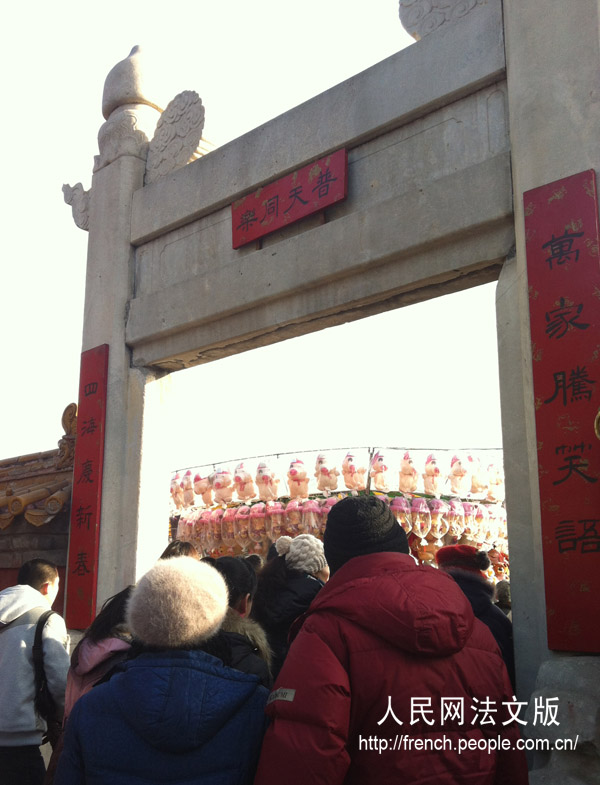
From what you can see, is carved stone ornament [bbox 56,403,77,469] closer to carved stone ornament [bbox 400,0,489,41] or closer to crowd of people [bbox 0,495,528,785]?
carved stone ornament [bbox 400,0,489,41]

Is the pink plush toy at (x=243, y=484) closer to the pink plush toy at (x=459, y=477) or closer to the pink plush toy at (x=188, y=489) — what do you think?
the pink plush toy at (x=188, y=489)

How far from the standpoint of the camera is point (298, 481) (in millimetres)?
15156

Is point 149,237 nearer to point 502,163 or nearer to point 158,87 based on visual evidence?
point 158,87

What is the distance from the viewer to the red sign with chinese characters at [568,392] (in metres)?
3.66

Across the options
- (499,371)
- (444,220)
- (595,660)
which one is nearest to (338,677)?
(595,660)

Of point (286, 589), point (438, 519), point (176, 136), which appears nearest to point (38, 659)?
point (286, 589)

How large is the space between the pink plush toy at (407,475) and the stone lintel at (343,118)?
8867 millimetres

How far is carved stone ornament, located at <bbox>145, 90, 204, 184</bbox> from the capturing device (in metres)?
6.73

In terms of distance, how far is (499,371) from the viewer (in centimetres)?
446

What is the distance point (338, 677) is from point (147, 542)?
15.6 feet

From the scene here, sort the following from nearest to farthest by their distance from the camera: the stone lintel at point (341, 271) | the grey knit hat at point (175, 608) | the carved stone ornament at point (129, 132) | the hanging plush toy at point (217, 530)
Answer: the grey knit hat at point (175, 608)
the stone lintel at point (341, 271)
the carved stone ornament at point (129, 132)
the hanging plush toy at point (217, 530)

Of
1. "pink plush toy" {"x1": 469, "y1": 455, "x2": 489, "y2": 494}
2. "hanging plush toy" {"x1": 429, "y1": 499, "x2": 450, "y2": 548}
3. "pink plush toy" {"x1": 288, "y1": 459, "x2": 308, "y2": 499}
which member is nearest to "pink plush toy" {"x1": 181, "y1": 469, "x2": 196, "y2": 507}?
"pink plush toy" {"x1": 288, "y1": 459, "x2": 308, "y2": 499}

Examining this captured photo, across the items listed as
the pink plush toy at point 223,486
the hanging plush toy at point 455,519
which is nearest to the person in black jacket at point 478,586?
the hanging plush toy at point 455,519

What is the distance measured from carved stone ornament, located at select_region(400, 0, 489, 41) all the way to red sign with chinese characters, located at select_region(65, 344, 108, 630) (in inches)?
144
